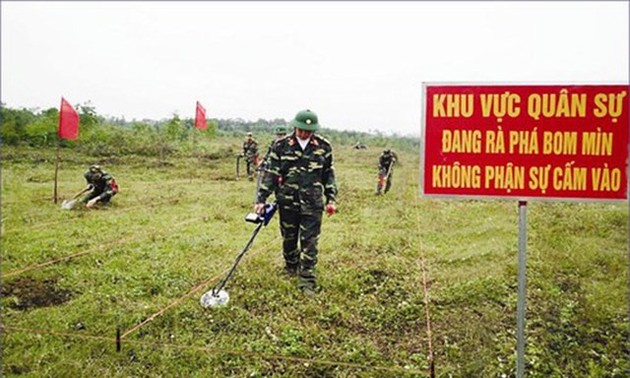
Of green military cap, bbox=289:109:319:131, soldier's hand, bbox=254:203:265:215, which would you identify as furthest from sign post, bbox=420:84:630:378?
soldier's hand, bbox=254:203:265:215

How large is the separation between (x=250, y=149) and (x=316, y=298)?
10398 millimetres

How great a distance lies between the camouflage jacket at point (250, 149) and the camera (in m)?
15.2

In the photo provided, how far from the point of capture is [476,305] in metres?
5.44

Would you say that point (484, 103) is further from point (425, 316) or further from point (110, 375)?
point (110, 375)

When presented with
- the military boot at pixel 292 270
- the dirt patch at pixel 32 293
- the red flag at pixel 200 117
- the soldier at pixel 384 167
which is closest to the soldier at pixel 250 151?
the red flag at pixel 200 117

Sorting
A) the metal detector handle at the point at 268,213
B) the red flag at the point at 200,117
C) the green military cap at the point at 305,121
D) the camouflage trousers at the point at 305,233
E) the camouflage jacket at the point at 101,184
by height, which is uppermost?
the red flag at the point at 200,117

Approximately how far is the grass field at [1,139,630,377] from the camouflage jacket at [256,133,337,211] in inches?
37.5

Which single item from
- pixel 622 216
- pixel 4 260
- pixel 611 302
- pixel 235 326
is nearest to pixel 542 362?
pixel 611 302

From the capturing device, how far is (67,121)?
37.6 ft

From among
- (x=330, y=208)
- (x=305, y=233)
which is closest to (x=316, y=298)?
(x=305, y=233)

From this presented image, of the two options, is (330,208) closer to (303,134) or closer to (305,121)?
(303,134)

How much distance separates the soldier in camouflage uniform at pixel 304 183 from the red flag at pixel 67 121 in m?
7.42

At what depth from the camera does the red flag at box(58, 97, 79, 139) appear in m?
11.2

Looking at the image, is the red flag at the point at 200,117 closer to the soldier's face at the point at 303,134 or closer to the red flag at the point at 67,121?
the red flag at the point at 67,121
